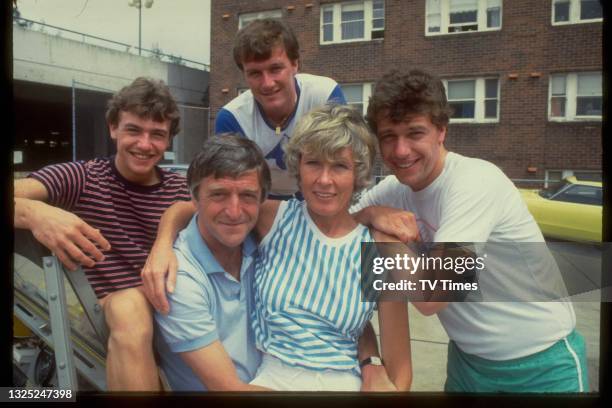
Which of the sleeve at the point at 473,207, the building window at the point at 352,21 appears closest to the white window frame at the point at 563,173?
the sleeve at the point at 473,207

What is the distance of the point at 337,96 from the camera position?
163 centimetres

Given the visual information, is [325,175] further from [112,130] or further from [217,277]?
[112,130]

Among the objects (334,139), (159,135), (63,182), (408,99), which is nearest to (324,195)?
(334,139)

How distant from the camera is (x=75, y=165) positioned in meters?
1.54

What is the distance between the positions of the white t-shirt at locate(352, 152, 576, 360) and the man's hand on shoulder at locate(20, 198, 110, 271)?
2.66 feet

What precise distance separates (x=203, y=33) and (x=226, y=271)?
0.84 metres

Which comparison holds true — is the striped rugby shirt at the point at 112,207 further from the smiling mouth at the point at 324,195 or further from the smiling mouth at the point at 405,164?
the smiling mouth at the point at 405,164

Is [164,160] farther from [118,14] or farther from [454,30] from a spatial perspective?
[454,30]

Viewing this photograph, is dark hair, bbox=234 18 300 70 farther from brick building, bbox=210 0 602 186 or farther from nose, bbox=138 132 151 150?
nose, bbox=138 132 151 150

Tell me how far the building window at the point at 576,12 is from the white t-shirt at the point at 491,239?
55cm

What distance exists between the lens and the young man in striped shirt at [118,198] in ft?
4.67

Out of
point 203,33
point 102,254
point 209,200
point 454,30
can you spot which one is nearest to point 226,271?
point 209,200

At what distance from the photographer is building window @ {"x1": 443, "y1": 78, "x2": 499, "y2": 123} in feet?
4.99

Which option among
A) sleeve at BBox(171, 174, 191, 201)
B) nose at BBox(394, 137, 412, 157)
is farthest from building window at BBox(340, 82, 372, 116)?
sleeve at BBox(171, 174, 191, 201)
